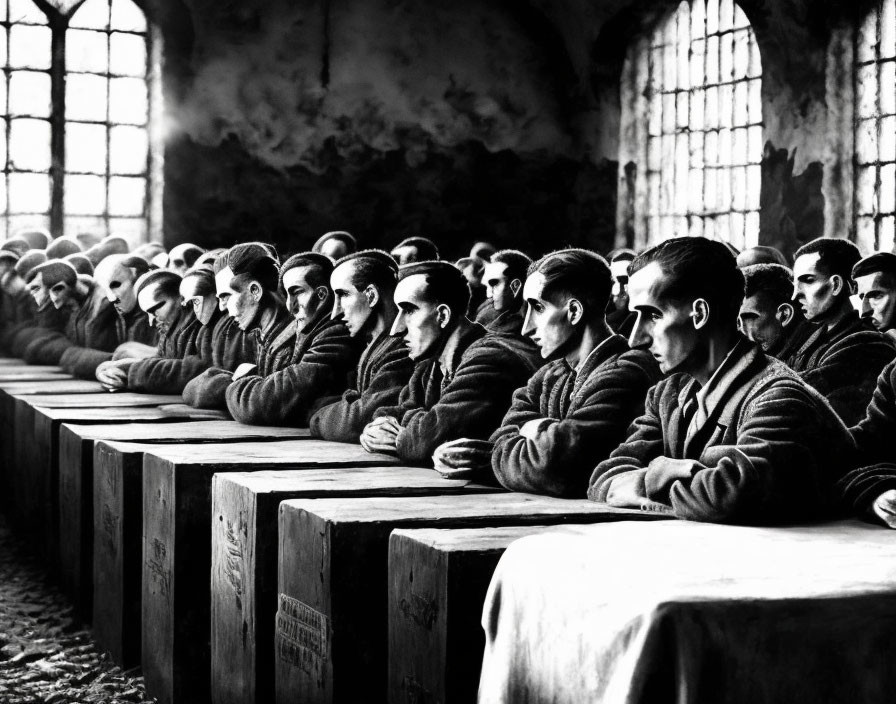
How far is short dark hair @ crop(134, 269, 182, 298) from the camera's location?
9523 millimetres

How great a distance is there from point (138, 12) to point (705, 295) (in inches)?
490

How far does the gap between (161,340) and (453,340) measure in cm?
397

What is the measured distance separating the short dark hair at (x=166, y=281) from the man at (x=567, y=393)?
4721 mm

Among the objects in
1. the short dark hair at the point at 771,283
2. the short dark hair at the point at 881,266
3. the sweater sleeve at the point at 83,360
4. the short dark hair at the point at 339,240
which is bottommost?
the sweater sleeve at the point at 83,360

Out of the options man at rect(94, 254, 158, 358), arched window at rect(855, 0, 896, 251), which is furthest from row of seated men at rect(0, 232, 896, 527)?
arched window at rect(855, 0, 896, 251)

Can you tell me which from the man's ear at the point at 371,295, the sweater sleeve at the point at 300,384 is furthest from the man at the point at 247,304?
the man's ear at the point at 371,295

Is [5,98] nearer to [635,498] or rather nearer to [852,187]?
[852,187]

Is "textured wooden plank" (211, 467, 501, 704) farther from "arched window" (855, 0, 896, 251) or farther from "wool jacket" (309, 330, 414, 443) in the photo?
"arched window" (855, 0, 896, 251)

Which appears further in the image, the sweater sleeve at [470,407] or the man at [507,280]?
the man at [507,280]

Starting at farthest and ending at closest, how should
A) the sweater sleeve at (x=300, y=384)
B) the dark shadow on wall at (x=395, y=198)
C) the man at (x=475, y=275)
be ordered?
the dark shadow on wall at (x=395, y=198) → the man at (x=475, y=275) → the sweater sleeve at (x=300, y=384)

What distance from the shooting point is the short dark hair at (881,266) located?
641cm

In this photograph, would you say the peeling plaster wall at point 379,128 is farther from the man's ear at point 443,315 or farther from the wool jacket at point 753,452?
the wool jacket at point 753,452

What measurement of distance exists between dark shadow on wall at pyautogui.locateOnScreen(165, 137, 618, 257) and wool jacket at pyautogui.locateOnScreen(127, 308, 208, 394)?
6.50 m

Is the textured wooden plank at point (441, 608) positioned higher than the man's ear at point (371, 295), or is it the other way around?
the man's ear at point (371, 295)
